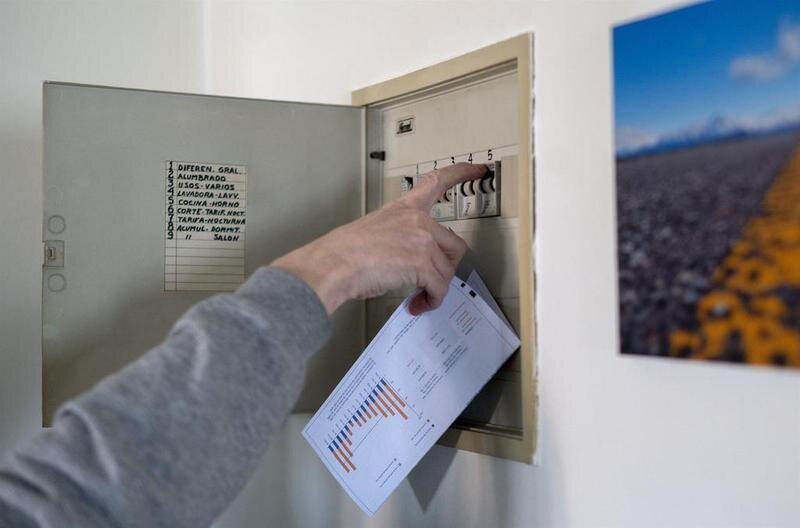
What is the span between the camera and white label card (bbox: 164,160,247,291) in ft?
3.40

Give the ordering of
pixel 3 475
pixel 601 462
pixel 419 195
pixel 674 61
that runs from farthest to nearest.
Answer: pixel 419 195 → pixel 601 462 → pixel 674 61 → pixel 3 475

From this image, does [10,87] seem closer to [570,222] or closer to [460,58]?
[460,58]

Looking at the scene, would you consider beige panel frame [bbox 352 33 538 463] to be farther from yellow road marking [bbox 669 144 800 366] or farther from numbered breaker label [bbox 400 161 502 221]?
yellow road marking [bbox 669 144 800 366]

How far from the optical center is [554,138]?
881mm

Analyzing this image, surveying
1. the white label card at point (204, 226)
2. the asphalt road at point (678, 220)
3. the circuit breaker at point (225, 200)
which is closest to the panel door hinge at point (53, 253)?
the circuit breaker at point (225, 200)

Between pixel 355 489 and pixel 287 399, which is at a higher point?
pixel 287 399

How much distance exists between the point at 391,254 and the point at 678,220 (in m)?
0.29

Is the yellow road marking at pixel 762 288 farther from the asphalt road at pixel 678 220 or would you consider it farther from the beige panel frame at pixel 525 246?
the beige panel frame at pixel 525 246

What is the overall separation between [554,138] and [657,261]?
210 millimetres

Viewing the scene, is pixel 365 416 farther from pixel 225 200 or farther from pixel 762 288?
pixel 762 288

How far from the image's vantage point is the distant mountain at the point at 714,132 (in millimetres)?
637

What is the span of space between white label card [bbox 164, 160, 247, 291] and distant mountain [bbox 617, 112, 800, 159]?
515 mm

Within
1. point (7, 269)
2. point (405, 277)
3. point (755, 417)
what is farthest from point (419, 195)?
point (7, 269)

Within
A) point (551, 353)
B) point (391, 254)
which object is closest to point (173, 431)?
point (391, 254)
